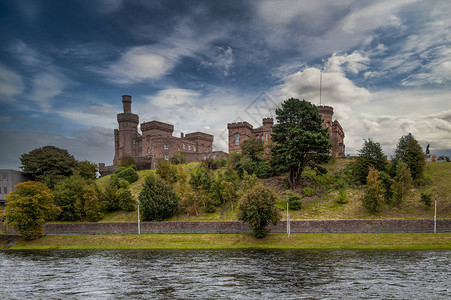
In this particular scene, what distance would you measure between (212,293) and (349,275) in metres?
10.0

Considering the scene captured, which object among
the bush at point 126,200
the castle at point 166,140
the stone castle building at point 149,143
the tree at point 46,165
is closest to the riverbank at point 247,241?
the bush at point 126,200

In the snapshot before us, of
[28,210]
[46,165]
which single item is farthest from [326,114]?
[46,165]

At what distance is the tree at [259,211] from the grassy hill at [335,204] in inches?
241

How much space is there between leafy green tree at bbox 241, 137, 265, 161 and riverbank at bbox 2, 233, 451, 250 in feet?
91.9

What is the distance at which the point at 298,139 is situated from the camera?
46.6 m

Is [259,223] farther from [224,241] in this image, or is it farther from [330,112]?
[330,112]

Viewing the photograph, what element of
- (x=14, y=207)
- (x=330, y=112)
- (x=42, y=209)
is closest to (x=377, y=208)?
(x=330, y=112)

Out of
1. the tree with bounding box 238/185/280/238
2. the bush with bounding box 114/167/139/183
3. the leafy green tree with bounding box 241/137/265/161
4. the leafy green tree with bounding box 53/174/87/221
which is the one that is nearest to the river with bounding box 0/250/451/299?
the tree with bounding box 238/185/280/238

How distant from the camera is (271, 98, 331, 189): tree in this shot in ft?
153

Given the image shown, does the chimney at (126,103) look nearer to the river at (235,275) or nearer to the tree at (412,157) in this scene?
the river at (235,275)

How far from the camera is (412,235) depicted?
32.9m

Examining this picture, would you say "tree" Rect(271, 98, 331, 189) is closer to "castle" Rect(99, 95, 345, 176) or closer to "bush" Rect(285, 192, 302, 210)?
"bush" Rect(285, 192, 302, 210)

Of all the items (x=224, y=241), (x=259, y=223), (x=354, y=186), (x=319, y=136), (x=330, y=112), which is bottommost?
(x=224, y=241)

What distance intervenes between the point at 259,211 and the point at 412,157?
92.0 ft
